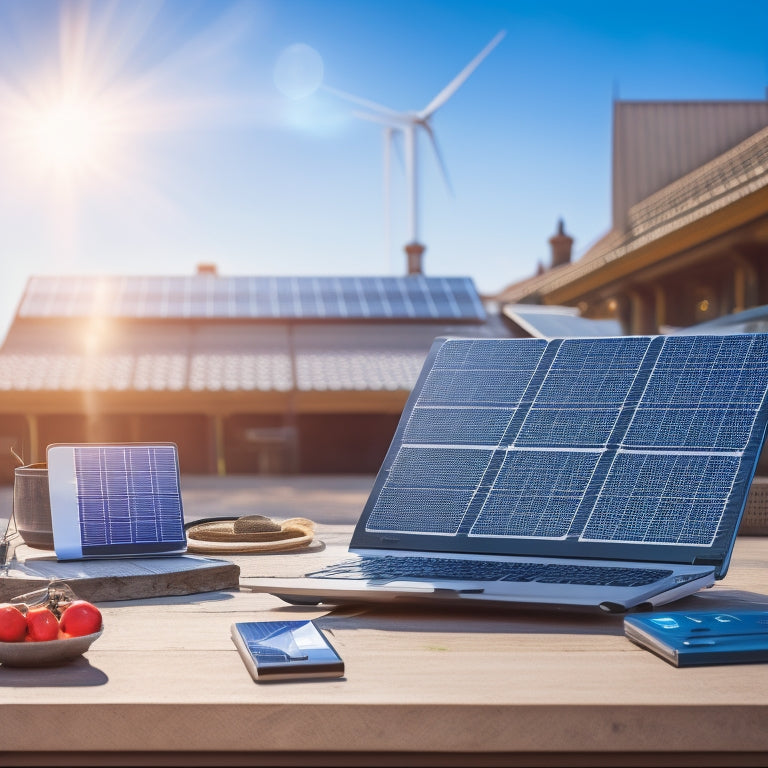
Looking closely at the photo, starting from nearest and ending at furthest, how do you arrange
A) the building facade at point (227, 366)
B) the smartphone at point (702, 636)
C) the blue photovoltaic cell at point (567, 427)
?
the smartphone at point (702, 636)
the blue photovoltaic cell at point (567, 427)
the building facade at point (227, 366)

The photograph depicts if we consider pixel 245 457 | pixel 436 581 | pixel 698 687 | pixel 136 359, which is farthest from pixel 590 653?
pixel 136 359

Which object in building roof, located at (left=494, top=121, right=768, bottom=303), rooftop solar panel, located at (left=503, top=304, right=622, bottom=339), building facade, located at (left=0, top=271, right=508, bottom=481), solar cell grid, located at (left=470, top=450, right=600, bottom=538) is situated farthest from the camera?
building facade, located at (left=0, top=271, right=508, bottom=481)

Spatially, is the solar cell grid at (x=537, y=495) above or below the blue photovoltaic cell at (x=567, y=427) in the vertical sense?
below

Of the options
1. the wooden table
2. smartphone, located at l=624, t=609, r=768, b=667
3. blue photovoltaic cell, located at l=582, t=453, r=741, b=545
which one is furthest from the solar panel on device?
the wooden table

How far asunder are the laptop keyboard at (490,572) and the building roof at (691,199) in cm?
676

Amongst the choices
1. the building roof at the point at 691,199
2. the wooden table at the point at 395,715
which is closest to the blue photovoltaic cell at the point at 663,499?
the wooden table at the point at 395,715

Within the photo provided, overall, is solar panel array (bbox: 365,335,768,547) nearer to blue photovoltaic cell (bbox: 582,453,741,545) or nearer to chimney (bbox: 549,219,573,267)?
blue photovoltaic cell (bbox: 582,453,741,545)

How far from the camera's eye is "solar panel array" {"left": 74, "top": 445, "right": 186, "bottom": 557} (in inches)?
63.7

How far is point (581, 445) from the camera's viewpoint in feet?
5.44

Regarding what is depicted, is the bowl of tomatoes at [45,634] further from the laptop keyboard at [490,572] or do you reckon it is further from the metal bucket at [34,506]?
the metal bucket at [34,506]

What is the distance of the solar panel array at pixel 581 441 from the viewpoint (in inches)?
59.3

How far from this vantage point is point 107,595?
143cm

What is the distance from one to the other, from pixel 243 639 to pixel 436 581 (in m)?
0.35

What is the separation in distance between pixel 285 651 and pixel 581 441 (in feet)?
2.63
